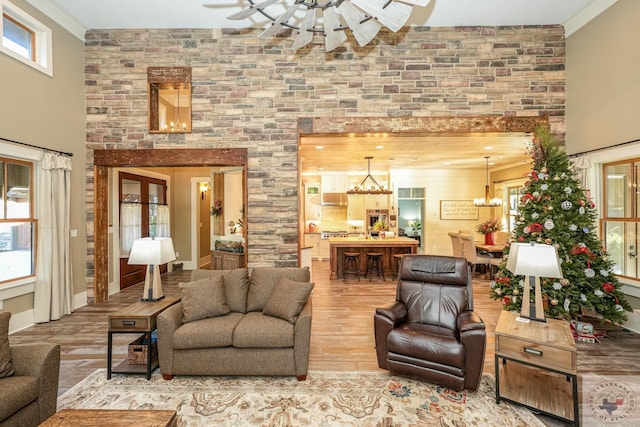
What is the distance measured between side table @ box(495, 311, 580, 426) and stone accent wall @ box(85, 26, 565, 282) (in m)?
3.07

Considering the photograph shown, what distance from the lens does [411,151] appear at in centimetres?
786

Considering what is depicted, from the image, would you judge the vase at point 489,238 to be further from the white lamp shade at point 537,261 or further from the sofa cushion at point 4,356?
the sofa cushion at point 4,356

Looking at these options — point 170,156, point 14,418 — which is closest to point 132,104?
point 170,156

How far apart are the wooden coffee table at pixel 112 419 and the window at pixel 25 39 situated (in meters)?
4.33

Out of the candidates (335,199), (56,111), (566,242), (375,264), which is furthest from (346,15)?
(335,199)

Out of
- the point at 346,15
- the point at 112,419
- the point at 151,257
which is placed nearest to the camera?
the point at 112,419

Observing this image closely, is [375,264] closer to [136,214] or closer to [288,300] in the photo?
[288,300]

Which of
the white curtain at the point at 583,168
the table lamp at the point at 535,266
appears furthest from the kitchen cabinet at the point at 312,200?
the table lamp at the point at 535,266

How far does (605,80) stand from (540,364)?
403cm

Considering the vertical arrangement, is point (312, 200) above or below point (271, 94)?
below

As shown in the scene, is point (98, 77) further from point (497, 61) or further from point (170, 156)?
point (497, 61)

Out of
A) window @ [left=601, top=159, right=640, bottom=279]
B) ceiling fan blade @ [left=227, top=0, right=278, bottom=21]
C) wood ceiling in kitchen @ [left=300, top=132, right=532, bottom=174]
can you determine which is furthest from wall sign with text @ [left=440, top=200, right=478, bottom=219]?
ceiling fan blade @ [left=227, top=0, right=278, bottom=21]

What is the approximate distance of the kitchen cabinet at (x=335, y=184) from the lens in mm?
11102

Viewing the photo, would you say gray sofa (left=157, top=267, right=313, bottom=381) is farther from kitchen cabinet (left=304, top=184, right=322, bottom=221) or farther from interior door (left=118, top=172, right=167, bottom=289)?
kitchen cabinet (left=304, top=184, right=322, bottom=221)
